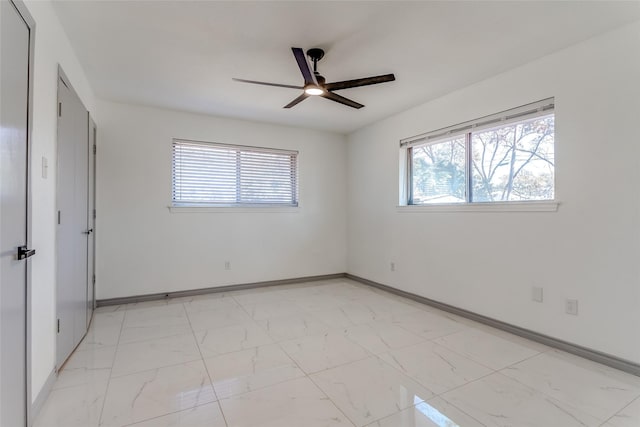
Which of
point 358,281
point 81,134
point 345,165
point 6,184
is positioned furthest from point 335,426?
point 345,165

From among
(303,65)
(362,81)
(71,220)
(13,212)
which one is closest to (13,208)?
(13,212)

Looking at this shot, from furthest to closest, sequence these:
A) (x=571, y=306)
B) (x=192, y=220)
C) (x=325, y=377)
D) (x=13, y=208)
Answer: (x=192, y=220) < (x=571, y=306) < (x=325, y=377) < (x=13, y=208)

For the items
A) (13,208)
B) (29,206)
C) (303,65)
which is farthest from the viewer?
(303,65)

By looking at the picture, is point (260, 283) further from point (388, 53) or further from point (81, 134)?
point (388, 53)

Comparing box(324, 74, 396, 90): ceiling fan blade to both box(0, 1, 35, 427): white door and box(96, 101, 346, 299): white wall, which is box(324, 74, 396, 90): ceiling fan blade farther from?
box(96, 101, 346, 299): white wall

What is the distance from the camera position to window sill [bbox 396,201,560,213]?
8.71 ft

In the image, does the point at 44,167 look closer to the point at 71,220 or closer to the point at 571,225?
the point at 71,220

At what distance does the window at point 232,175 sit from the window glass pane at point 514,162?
8.83 feet

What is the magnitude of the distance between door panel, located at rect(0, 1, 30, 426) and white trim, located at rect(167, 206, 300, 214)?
2572mm

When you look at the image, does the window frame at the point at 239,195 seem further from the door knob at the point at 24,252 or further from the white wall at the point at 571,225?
the door knob at the point at 24,252

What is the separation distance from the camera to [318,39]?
2395mm

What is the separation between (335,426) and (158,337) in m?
1.94

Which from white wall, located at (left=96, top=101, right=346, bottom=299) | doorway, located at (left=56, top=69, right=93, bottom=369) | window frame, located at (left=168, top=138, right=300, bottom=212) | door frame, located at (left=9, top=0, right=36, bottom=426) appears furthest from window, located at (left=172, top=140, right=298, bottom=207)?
door frame, located at (left=9, top=0, right=36, bottom=426)

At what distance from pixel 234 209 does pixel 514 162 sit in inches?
137
